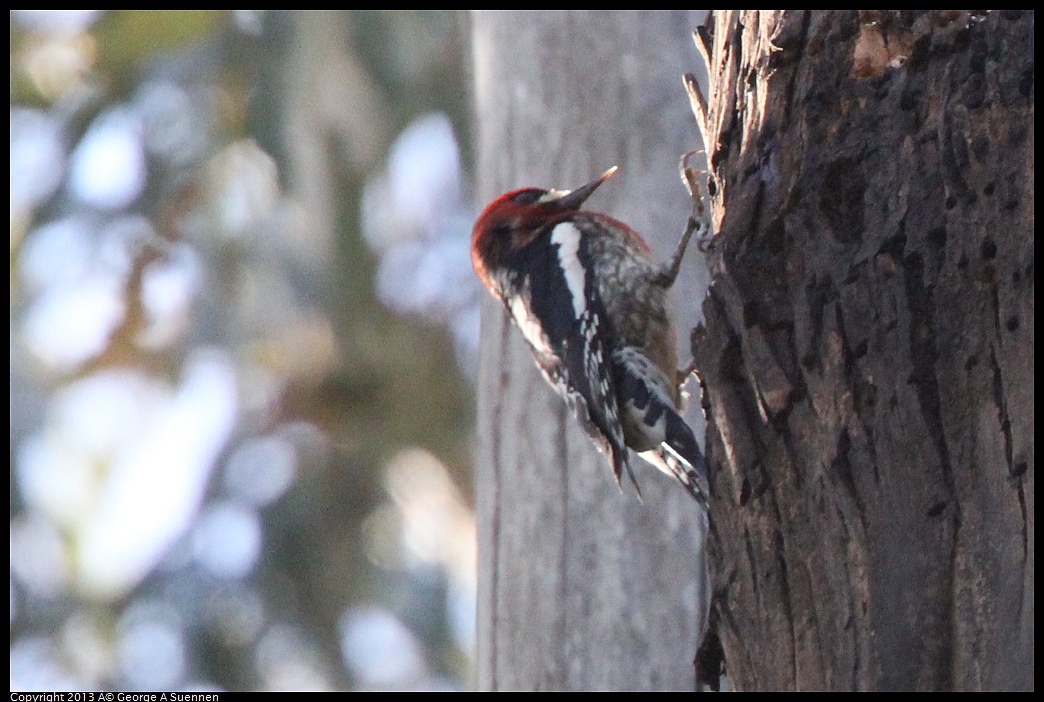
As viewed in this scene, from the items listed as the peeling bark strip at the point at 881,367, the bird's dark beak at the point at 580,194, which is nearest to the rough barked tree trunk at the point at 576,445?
the bird's dark beak at the point at 580,194

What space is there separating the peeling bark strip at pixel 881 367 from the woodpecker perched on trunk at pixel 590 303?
1363 millimetres

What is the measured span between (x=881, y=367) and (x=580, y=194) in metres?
1.92

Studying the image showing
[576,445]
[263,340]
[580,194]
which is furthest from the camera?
[263,340]

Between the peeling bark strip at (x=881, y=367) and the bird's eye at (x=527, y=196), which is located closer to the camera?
the peeling bark strip at (x=881, y=367)

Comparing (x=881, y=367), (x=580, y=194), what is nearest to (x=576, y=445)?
(x=580, y=194)

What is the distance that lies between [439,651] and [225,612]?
1265 millimetres

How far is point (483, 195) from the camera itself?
4086 mm

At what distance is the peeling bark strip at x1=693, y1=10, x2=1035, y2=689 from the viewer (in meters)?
1.69

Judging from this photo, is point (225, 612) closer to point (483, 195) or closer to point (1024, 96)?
point (483, 195)

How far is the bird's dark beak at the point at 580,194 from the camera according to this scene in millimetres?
3586

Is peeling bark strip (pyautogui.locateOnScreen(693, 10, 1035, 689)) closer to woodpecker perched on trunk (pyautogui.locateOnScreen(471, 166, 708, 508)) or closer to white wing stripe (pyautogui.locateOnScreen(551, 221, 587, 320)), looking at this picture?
woodpecker perched on trunk (pyautogui.locateOnScreen(471, 166, 708, 508))

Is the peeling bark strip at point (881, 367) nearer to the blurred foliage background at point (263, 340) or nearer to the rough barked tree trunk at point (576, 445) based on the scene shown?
the rough barked tree trunk at point (576, 445)

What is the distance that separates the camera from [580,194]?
11.9ft

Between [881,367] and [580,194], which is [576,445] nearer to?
[580,194]
